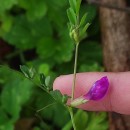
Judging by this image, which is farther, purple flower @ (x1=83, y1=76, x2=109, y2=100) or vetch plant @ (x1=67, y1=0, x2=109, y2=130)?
purple flower @ (x1=83, y1=76, x2=109, y2=100)

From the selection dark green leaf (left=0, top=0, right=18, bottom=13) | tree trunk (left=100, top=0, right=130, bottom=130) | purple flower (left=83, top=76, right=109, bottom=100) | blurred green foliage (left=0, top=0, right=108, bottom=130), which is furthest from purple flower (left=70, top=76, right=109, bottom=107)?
dark green leaf (left=0, top=0, right=18, bottom=13)

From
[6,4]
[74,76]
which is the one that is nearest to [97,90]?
[74,76]

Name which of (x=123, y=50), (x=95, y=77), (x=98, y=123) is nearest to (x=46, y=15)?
(x=123, y=50)

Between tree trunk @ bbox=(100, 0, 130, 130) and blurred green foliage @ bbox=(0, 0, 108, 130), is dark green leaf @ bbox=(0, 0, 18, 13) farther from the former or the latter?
tree trunk @ bbox=(100, 0, 130, 130)

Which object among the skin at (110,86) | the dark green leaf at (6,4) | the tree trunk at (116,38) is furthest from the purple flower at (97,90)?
the dark green leaf at (6,4)

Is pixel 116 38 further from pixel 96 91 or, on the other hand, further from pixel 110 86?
pixel 96 91

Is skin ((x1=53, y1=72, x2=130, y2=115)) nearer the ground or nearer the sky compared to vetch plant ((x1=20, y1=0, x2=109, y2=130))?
nearer the ground
